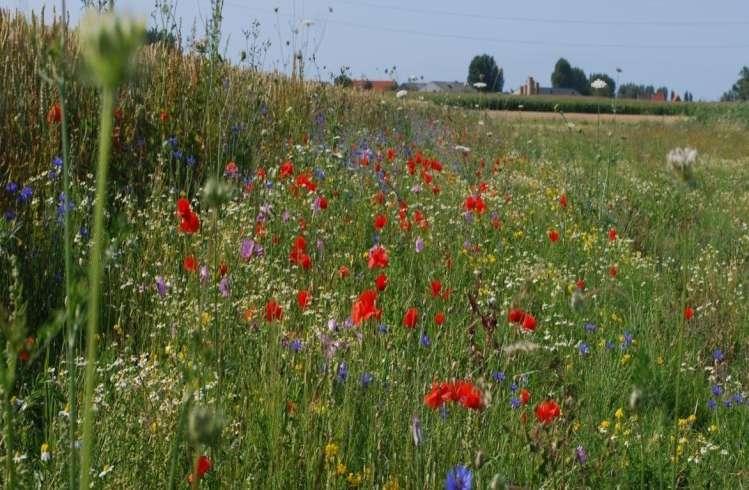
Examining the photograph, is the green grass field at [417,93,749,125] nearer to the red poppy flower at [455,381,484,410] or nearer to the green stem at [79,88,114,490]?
the red poppy flower at [455,381,484,410]

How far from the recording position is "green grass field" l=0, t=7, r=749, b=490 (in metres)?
1.86

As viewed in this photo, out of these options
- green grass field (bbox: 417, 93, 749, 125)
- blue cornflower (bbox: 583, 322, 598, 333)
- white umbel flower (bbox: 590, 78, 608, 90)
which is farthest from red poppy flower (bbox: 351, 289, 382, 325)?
green grass field (bbox: 417, 93, 749, 125)

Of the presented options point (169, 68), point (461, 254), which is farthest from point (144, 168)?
point (461, 254)

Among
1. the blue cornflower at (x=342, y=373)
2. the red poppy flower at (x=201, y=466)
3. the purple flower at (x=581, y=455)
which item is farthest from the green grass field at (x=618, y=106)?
the red poppy flower at (x=201, y=466)

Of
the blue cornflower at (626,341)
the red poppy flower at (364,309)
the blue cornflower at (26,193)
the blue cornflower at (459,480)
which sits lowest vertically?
the blue cornflower at (626,341)

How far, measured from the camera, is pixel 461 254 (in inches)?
158

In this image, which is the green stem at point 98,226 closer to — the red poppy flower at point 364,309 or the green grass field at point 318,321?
the green grass field at point 318,321

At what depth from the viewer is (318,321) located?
2.78m

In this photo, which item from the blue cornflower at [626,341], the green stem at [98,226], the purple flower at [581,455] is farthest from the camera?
the blue cornflower at [626,341]

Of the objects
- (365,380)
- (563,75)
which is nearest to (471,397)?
(365,380)

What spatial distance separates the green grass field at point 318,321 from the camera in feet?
6.09

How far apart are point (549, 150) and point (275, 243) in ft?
31.8

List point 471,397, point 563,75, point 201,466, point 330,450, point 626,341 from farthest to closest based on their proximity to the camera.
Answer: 1. point 563,75
2. point 626,341
3. point 330,450
4. point 471,397
5. point 201,466

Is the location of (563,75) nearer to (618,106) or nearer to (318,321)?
(618,106)
